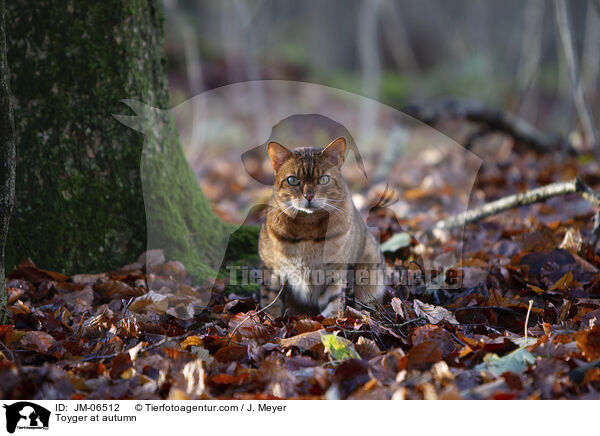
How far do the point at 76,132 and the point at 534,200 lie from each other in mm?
3603

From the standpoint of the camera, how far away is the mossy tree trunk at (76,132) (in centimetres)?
350

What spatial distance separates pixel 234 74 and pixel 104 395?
18.1 m

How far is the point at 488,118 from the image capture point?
7254 millimetres

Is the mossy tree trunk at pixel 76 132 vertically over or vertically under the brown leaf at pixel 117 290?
over

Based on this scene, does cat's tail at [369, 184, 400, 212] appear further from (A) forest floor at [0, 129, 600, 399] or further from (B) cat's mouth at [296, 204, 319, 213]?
(B) cat's mouth at [296, 204, 319, 213]

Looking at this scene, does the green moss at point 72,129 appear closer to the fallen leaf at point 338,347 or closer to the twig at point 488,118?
the fallen leaf at point 338,347

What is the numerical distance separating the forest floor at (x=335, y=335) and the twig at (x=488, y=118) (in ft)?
9.36

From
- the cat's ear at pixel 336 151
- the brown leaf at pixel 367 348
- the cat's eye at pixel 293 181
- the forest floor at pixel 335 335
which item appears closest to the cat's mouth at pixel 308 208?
the cat's eye at pixel 293 181

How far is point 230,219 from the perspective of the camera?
19.1 feet

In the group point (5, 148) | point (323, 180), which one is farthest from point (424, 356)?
point (5, 148)

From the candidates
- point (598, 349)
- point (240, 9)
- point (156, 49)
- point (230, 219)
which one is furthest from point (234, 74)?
point (598, 349)

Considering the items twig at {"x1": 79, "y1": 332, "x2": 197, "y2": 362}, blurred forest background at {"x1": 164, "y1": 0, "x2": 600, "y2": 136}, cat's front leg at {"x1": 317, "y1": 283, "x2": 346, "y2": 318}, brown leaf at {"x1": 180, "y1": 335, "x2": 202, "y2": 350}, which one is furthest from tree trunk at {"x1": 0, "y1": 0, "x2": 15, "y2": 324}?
blurred forest background at {"x1": 164, "y1": 0, "x2": 600, "y2": 136}

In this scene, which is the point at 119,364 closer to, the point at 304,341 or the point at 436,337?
the point at 304,341

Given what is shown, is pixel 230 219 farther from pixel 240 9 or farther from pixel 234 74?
pixel 234 74
